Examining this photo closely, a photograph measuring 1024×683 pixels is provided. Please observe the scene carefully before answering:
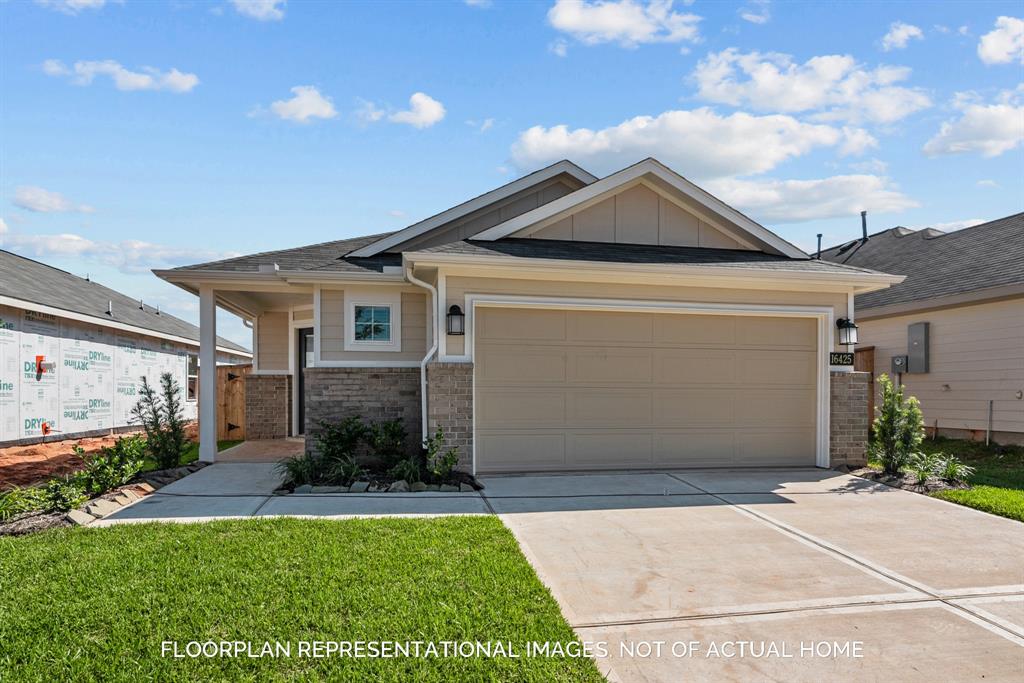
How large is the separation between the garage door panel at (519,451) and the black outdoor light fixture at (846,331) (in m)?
4.39

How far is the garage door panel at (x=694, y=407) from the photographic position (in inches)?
364

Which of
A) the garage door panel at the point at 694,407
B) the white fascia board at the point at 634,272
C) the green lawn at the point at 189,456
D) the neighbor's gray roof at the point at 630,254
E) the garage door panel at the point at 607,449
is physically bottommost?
the green lawn at the point at 189,456

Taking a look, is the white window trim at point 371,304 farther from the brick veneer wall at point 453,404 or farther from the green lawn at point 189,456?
the green lawn at point 189,456

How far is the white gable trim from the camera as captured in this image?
30.6 feet

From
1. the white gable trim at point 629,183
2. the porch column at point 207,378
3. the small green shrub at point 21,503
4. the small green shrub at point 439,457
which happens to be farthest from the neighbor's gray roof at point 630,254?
the small green shrub at point 21,503

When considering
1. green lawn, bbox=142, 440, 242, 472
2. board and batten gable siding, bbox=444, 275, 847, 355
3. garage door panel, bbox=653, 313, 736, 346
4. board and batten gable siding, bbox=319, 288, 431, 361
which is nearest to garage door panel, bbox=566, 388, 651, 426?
garage door panel, bbox=653, 313, 736, 346

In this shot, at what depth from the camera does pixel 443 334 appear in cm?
817

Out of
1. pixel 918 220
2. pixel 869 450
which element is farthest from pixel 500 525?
pixel 918 220

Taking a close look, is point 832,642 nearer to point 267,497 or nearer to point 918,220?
point 267,497

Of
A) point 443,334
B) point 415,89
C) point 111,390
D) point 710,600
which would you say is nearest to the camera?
point 710,600

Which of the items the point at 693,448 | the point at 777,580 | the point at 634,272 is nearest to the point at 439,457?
the point at 634,272

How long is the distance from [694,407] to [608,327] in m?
1.76

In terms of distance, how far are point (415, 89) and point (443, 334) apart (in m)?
4.96

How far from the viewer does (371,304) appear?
975 centimetres
